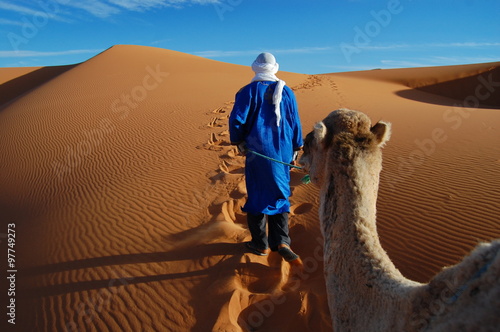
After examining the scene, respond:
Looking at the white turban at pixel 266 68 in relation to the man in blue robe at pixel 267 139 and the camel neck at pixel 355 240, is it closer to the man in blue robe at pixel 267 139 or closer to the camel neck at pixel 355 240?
the man in blue robe at pixel 267 139

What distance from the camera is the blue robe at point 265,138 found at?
11.8ft

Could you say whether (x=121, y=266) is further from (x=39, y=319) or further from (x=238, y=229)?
(x=238, y=229)

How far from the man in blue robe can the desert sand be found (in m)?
0.57

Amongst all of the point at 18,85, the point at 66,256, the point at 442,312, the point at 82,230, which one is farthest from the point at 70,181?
the point at 18,85

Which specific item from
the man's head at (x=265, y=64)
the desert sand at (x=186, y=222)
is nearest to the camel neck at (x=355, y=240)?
the desert sand at (x=186, y=222)

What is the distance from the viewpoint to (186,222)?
17.0 ft

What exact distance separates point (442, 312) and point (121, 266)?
3.92 m

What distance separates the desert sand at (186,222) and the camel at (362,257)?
5.67 feet

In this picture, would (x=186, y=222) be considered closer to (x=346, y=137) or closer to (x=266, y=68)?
(x=266, y=68)

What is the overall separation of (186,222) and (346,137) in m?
3.93

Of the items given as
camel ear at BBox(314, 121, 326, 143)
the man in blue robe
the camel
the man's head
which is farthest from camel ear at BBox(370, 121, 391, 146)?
the man's head

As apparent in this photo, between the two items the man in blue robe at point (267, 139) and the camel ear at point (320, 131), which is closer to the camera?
the camel ear at point (320, 131)

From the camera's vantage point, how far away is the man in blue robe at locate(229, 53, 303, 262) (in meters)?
3.60

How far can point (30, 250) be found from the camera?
15.5 feet
